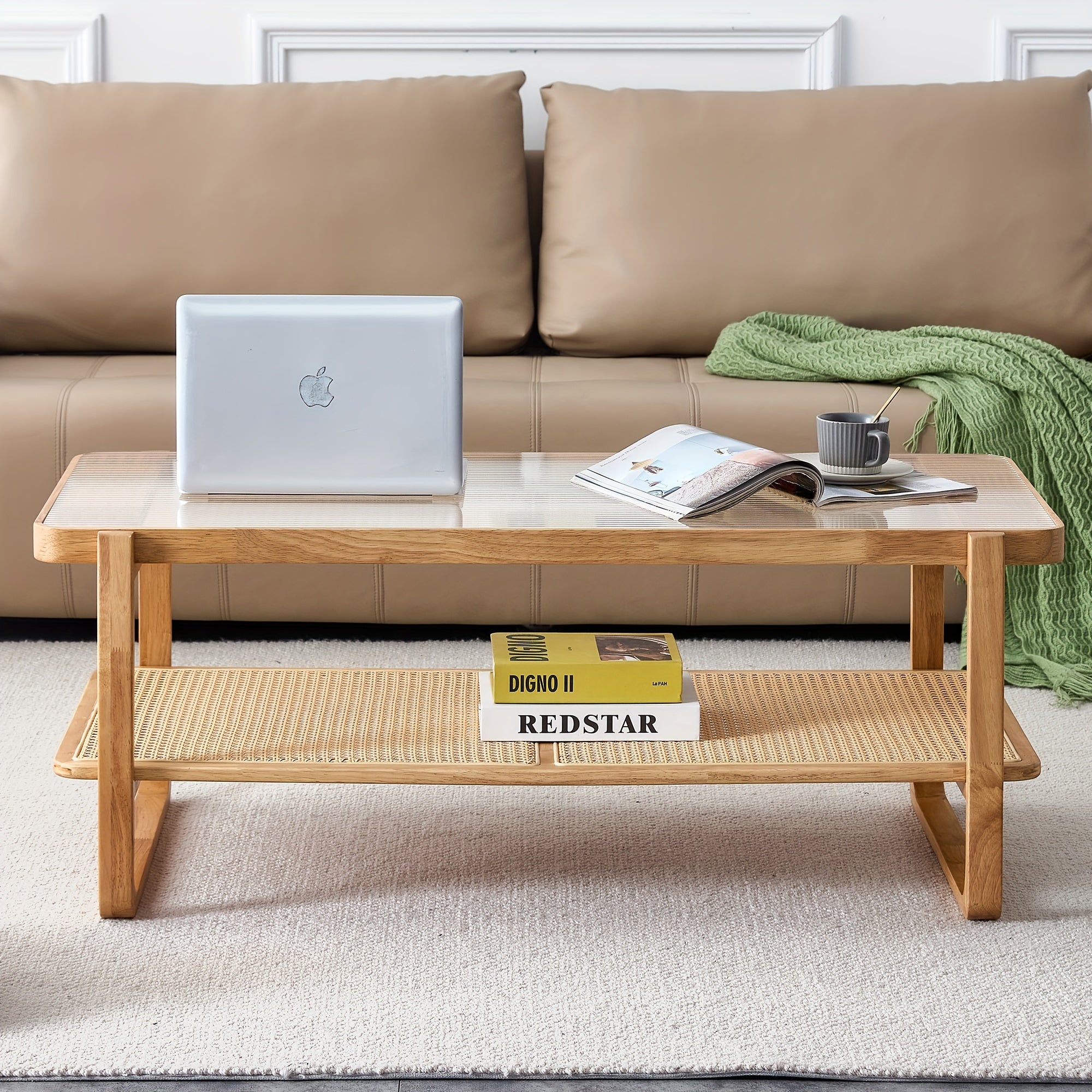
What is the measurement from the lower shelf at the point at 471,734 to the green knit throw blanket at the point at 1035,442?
0.51 metres

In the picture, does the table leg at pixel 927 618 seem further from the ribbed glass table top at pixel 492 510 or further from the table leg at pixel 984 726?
the table leg at pixel 984 726

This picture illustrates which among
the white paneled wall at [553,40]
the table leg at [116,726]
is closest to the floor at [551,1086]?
the table leg at [116,726]

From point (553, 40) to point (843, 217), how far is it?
0.77 meters

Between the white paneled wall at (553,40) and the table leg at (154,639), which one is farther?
the white paneled wall at (553,40)

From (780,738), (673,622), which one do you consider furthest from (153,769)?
(673,622)

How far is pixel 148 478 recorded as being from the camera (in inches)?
53.7

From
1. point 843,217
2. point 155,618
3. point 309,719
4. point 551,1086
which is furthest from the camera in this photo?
point 843,217

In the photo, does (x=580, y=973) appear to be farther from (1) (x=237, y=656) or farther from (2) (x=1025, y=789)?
(1) (x=237, y=656)

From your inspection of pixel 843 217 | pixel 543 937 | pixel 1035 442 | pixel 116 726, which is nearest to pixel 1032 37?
pixel 843 217

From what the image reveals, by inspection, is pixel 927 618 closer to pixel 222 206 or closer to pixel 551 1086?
pixel 551 1086

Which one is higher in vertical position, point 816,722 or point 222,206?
point 222,206

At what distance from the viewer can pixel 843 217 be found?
230cm

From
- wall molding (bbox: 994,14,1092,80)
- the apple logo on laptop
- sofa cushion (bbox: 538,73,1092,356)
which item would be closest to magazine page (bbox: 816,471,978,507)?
the apple logo on laptop

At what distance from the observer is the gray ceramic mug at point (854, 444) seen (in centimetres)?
134
